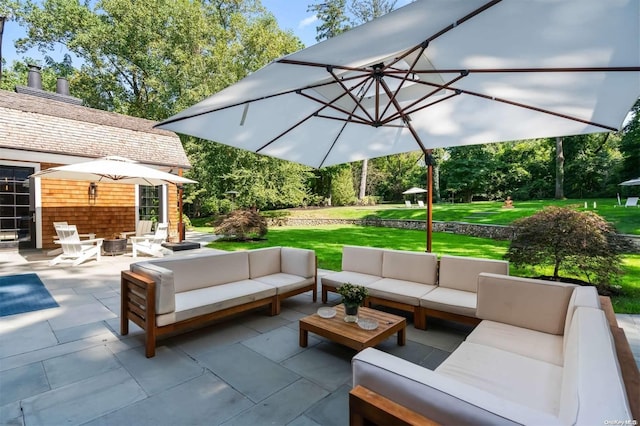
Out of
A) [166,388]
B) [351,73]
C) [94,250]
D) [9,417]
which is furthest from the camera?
[94,250]

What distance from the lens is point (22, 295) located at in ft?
16.3

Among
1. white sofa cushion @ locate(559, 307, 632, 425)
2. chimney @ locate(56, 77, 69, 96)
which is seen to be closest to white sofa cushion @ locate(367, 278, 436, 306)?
white sofa cushion @ locate(559, 307, 632, 425)

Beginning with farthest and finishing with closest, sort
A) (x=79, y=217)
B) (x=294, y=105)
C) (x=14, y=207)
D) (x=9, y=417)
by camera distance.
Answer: (x=79, y=217) < (x=14, y=207) < (x=294, y=105) < (x=9, y=417)

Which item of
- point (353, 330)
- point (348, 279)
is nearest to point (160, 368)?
point (353, 330)

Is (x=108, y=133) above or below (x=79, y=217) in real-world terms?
above

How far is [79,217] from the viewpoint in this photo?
997 centimetres

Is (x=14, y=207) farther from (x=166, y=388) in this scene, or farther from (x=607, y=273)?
(x=607, y=273)

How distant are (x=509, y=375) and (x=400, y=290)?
200cm

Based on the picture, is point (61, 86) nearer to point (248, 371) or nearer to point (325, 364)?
point (248, 371)

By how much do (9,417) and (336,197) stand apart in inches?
840

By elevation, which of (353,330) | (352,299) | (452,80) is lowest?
(353,330)

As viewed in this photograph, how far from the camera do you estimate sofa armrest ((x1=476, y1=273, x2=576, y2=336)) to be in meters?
2.81

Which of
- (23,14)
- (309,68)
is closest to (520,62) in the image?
(309,68)

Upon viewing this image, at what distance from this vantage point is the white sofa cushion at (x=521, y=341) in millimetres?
2414
